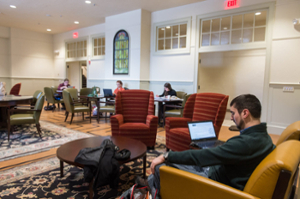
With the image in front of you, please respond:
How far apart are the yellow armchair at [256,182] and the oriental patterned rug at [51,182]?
1076 millimetres

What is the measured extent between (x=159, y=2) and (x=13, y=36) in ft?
26.3

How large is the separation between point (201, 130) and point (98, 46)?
780cm

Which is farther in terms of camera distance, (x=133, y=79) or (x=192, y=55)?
(x=133, y=79)

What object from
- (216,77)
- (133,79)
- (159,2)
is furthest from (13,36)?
(216,77)

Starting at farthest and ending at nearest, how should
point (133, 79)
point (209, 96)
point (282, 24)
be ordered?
point (133, 79) < point (282, 24) < point (209, 96)

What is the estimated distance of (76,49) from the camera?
10062mm

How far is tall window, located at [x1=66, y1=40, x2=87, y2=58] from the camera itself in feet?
31.8

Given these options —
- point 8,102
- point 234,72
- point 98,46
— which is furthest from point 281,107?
point 98,46

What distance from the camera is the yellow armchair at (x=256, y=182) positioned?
101cm

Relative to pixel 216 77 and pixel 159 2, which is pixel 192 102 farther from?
pixel 216 77

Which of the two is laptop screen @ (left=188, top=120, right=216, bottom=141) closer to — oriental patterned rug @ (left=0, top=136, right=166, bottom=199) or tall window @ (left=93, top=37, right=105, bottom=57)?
oriental patterned rug @ (left=0, top=136, right=166, bottom=199)

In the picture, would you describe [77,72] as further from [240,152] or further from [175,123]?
[240,152]

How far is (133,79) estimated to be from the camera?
7.20 meters

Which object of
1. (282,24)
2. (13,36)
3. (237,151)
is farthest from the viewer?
(13,36)
